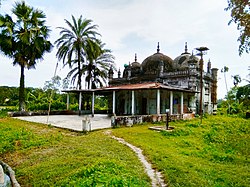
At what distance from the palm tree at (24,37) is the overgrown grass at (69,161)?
11.1 m

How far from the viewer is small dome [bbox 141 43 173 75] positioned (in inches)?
1023

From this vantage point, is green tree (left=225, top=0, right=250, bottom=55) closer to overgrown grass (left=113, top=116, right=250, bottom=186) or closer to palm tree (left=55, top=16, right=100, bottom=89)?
overgrown grass (left=113, top=116, right=250, bottom=186)

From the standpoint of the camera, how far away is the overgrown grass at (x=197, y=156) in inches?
232

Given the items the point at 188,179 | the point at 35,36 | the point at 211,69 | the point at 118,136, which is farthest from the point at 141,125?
the point at 211,69

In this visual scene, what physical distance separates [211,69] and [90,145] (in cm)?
2228

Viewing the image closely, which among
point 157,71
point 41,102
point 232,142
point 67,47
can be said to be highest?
point 67,47

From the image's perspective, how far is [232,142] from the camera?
41.3ft

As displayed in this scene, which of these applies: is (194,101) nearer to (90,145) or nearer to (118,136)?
(118,136)

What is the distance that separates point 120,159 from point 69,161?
1.61 meters

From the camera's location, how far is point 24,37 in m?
20.7

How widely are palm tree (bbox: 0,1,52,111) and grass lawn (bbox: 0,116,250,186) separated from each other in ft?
→ 32.2

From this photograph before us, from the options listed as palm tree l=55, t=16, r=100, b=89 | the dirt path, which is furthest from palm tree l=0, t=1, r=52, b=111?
the dirt path

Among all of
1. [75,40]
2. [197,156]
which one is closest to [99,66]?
[75,40]

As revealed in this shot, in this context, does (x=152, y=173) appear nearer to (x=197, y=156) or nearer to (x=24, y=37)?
(x=197, y=156)
